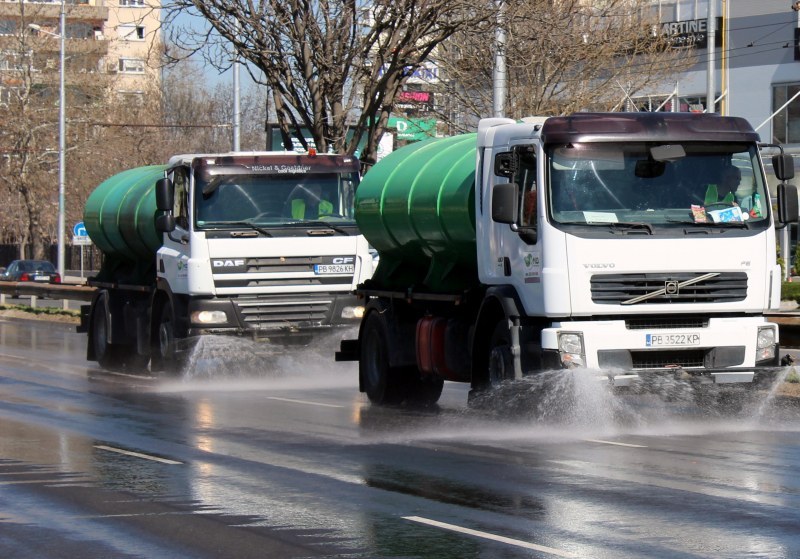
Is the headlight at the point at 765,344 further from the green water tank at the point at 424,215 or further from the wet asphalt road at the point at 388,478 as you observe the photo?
the green water tank at the point at 424,215

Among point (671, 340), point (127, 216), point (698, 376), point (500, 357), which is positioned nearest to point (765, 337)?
point (698, 376)

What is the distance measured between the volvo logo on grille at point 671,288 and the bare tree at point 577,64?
63.5 feet

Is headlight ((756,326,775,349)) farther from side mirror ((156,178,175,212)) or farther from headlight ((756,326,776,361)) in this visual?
side mirror ((156,178,175,212))

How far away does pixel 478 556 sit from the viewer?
25.3ft

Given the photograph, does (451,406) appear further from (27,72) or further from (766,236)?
(27,72)

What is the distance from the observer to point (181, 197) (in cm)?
1919

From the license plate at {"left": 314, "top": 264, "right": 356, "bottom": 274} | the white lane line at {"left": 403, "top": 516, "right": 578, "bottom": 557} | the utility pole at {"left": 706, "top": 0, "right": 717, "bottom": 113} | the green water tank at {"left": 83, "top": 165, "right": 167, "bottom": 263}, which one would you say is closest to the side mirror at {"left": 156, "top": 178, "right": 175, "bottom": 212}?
the green water tank at {"left": 83, "top": 165, "right": 167, "bottom": 263}

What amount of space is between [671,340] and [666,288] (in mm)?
450

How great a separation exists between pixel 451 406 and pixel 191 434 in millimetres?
3933

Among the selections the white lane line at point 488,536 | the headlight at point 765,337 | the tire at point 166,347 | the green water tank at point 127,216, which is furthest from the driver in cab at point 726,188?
the green water tank at point 127,216

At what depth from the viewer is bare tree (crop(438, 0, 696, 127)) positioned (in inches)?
1377

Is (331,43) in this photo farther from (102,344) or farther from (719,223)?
(719,223)

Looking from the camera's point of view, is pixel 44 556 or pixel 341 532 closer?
pixel 44 556

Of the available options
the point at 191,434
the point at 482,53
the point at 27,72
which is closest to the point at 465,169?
the point at 191,434
